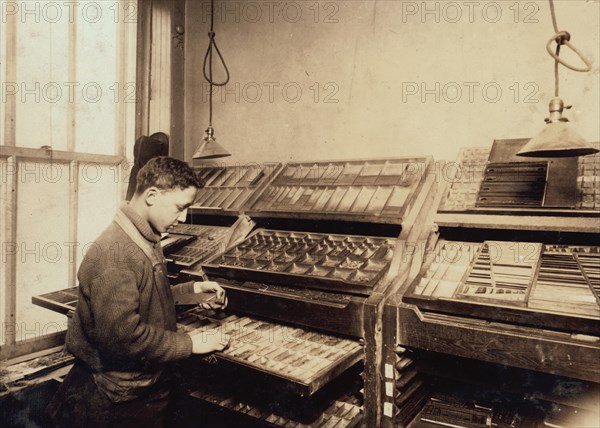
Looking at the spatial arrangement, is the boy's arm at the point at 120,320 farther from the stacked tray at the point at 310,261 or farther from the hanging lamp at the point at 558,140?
the hanging lamp at the point at 558,140

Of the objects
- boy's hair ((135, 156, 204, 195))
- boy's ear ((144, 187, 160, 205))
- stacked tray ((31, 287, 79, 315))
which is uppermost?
→ boy's hair ((135, 156, 204, 195))

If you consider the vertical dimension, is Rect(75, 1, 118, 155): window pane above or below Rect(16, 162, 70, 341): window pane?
above

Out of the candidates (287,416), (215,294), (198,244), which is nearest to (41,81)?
(198,244)

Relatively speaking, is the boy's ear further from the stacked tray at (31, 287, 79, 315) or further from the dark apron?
the stacked tray at (31, 287, 79, 315)

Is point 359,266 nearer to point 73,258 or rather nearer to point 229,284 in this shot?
point 229,284

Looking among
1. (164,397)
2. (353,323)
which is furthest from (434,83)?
(164,397)

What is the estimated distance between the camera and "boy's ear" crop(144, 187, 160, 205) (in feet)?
6.35

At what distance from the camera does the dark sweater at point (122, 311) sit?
1729 millimetres

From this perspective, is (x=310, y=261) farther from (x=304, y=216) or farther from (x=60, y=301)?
(x=60, y=301)

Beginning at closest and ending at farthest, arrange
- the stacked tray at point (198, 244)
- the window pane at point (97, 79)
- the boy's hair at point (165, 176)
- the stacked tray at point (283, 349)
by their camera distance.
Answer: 1. the stacked tray at point (283, 349)
2. the boy's hair at point (165, 176)
3. the stacked tray at point (198, 244)
4. the window pane at point (97, 79)

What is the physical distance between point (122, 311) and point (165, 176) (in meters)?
0.61

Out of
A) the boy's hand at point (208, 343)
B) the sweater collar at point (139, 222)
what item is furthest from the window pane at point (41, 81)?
the boy's hand at point (208, 343)

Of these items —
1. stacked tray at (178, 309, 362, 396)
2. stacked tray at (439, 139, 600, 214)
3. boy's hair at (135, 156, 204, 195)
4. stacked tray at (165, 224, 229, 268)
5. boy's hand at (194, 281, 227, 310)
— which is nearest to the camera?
stacked tray at (178, 309, 362, 396)

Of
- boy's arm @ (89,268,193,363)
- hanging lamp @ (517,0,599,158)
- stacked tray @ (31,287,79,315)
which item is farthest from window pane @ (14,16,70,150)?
hanging lamp @ (517,0,599,158)
